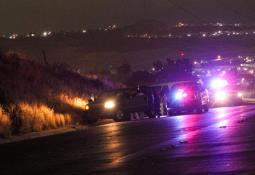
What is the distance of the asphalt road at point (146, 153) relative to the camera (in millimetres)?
14461

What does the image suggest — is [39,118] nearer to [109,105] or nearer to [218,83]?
[109,105]

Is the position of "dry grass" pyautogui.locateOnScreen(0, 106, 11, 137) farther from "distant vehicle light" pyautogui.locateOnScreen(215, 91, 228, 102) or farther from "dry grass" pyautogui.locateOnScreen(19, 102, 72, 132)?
"distant vehicle light" pyautogui.locateOnScreen(215, 91, 228, 102)

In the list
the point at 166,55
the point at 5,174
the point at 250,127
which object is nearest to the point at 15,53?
the point at 250,127

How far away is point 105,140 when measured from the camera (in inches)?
909

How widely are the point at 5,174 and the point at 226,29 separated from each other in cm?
10141

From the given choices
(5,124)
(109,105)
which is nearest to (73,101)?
(109,105)

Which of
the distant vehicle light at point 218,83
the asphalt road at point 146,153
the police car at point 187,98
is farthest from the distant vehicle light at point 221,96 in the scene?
the asphalt road at point 146,153

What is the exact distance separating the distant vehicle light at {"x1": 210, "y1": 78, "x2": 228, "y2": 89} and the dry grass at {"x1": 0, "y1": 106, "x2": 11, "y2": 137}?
56.6 ft

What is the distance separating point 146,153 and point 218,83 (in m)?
30.3

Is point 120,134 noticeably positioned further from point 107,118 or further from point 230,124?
point 107,118

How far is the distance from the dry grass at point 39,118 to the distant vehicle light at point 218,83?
12572 mm

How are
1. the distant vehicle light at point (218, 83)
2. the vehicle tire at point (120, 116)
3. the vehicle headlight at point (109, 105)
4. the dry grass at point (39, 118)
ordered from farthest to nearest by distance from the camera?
the distant vehicle light at point (218, 83), the vehicle tire at point (120, 116), the vehicle headlight at point (109, 105), the dry grass at point (39, 118)

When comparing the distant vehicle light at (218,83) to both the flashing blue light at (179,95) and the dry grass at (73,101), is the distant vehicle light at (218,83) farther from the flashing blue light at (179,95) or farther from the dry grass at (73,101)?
→ the dry grass at (73,101)

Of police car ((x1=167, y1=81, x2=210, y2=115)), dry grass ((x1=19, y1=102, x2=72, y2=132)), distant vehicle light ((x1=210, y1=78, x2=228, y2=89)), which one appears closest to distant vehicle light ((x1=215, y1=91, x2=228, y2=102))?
distant vehicle light ((x1=210, y1=78, x2=228, y2=89))
